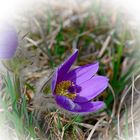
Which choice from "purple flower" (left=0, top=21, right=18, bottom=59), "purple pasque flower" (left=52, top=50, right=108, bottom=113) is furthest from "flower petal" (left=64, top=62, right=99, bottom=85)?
"purple flower" (left=0, top=21, right=18, bottom=59)

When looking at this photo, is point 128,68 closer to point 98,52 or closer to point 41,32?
point 98,52

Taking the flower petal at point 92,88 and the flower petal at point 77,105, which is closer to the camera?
the flower petal at point 77,105

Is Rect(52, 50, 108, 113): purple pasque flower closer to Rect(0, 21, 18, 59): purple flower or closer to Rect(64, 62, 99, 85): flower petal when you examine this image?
Rect(64, 62, 99, 85): flower petal

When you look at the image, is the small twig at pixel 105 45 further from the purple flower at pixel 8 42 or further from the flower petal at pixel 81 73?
the purple flower at pixel 8 42

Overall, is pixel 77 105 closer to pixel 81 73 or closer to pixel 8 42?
pixel 81 73

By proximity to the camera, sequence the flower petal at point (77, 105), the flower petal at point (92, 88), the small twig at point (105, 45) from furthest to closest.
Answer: the small twig at point (105, 45) → the flower petal at point (92, 88) → the flower petal at point (77, 105)

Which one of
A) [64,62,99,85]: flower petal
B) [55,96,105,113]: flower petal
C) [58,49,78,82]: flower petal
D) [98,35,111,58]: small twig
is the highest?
[58,49,78,82]: flower petal

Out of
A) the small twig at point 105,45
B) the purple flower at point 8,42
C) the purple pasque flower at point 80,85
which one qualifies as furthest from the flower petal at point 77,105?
the small twig at point 105,45

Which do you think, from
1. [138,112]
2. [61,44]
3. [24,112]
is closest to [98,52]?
[61,44]
